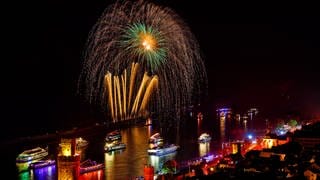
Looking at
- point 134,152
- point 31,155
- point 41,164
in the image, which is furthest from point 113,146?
point 41,164

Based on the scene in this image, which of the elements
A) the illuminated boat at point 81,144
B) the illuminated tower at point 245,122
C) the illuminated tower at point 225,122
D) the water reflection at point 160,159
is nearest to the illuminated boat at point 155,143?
the water reflection at point 160,159

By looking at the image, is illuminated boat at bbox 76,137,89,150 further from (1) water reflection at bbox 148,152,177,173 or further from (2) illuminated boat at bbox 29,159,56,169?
(1) water reflection at bbox 148,152,177,173

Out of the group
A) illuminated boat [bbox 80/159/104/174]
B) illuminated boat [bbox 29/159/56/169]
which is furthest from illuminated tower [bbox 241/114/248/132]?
illuminated boat [bbox 80/159/104/174]

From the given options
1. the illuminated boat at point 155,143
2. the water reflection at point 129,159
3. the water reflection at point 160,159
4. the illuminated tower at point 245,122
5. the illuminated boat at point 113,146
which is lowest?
the water reflection at point 160,159

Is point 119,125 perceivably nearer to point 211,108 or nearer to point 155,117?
point 155,117

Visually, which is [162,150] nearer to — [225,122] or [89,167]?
[89,167]

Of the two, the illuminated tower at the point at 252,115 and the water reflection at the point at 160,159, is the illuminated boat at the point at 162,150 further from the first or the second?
the illuminated tower at the point at 252,115

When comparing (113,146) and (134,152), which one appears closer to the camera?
(134,152)
